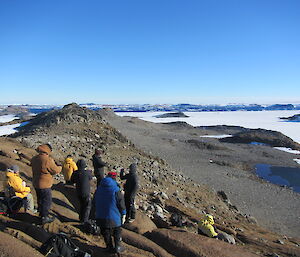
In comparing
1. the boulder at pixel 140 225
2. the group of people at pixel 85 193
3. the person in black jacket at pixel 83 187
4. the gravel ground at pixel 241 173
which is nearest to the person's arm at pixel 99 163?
the group of people at pixel 85 193

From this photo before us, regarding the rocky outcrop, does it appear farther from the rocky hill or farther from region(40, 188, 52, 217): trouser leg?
region(40, 188, 52, 217): trouser leg

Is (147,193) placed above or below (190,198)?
above

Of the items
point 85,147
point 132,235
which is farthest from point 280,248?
point 85,147

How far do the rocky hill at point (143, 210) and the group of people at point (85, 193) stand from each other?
309mm

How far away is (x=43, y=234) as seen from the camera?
224 inches

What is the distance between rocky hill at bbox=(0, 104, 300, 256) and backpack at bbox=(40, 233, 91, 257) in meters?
0.52

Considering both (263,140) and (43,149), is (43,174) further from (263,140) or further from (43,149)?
(263,140)

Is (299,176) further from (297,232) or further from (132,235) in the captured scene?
(132,235)

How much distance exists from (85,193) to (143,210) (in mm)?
3836

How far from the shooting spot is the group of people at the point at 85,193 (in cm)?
520

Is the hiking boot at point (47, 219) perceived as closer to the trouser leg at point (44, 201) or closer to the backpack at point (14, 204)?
the trouser leg at point (44, 201)

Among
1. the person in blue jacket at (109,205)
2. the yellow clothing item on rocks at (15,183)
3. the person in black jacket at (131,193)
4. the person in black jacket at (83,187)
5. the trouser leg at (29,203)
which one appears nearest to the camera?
the person in blue jacket at (109,205)

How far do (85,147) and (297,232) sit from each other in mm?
13606

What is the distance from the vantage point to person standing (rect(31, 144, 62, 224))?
6.08 meters
